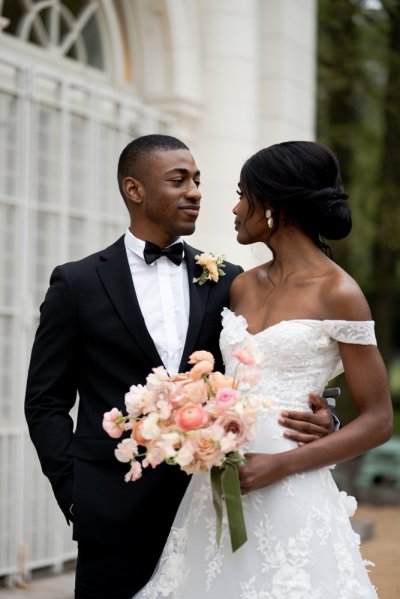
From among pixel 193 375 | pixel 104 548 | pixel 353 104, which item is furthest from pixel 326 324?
pixel 353 104

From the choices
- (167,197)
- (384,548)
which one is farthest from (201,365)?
(384,548)

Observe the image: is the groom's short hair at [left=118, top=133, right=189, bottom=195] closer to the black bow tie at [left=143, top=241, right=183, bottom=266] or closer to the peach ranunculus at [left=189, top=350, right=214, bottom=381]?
the black bow tie at [left=143, top=241, right=183, bottom=266]

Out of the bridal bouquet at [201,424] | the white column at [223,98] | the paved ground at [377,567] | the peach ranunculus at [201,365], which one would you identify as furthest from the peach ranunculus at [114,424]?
the white column at [223,98]

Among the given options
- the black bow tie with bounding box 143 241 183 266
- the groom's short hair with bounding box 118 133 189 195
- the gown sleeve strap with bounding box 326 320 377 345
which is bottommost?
the gown sleeve strap with bounding box 326 320 377 345

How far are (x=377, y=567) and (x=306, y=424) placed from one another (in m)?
5.48

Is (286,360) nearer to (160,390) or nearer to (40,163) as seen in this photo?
(160,390)

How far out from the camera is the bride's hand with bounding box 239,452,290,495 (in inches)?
120

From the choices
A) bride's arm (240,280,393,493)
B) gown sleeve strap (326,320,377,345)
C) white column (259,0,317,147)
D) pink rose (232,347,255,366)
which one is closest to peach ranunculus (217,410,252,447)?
pink rose (232,347,255,366)

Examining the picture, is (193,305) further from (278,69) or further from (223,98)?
(278,69)

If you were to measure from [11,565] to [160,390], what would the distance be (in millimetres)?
3410

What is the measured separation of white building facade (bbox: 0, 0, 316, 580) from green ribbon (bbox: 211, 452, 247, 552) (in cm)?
321

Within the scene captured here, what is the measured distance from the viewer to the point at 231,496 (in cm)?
298

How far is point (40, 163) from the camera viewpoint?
636cm

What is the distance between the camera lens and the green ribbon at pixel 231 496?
2.95 metres
